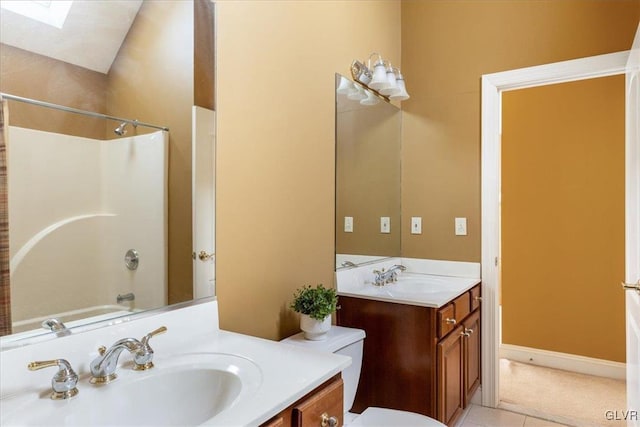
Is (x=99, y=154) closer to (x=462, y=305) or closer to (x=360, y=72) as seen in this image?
(x=360, y=72)

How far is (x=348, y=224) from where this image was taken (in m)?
2.26

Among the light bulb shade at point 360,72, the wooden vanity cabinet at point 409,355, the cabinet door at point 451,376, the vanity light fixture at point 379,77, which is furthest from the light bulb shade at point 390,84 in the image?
the cabinet door at point 451,376

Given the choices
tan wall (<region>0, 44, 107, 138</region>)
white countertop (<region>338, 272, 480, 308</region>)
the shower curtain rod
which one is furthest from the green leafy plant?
tan wall (<region>0, 44, 107, 138</region>)

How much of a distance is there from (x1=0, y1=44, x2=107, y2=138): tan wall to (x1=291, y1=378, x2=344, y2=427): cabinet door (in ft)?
2.90

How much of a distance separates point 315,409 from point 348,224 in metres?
1.33

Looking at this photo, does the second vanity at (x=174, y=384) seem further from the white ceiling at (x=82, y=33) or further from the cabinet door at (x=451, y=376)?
the cabinet door at (x=451, y=376)

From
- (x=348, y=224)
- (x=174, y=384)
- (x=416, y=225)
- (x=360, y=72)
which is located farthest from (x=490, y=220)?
(x=174, y=384)

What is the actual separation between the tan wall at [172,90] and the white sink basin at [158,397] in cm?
32

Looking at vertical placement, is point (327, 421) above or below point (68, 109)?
below

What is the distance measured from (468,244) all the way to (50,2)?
2.35 metres

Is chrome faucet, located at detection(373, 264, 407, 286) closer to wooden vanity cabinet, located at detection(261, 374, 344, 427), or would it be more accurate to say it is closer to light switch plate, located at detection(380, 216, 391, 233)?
light switch plate, located at detection(380, 216, 391, 233)

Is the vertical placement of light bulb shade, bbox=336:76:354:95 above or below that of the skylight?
above

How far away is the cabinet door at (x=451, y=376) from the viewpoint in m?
1.94

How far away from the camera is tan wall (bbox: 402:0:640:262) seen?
8.01 feet
